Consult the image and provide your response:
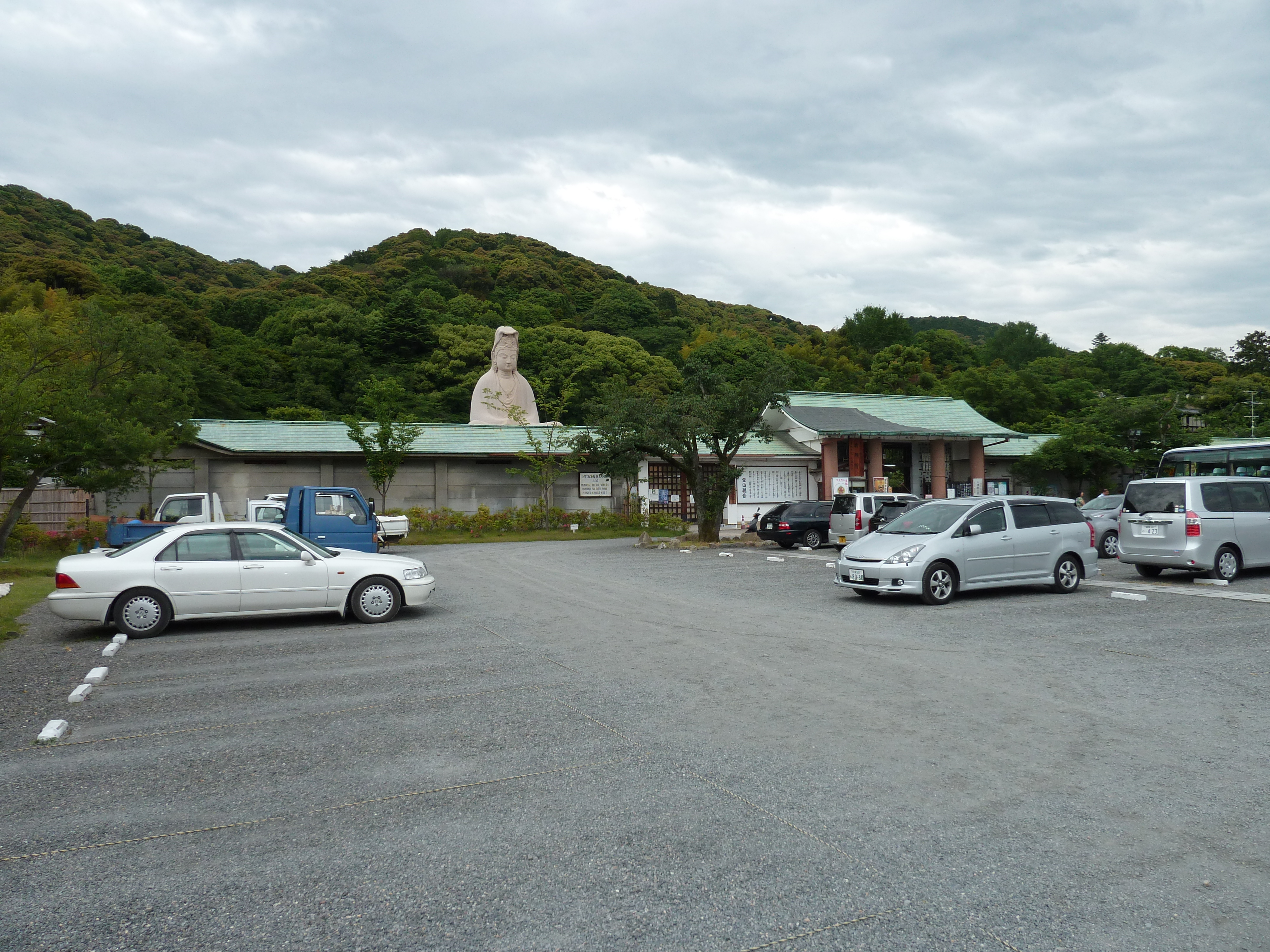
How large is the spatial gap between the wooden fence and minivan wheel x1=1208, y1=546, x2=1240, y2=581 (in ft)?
89.2

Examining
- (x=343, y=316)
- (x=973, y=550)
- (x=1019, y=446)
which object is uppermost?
(x=343, y=316)

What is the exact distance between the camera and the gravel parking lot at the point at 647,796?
3.21m

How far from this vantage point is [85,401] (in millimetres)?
18422

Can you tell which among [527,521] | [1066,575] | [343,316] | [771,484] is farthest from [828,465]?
[343,316]

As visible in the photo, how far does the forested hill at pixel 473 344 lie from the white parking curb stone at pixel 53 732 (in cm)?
3411

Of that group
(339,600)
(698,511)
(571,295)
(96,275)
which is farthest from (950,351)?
(339,600)

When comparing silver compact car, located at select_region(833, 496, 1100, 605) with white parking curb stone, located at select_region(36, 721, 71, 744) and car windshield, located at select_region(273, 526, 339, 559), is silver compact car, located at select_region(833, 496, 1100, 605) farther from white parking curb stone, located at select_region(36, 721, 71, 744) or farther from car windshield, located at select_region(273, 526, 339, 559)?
white parking curb stone, located at select_region(36, 721, 71, 744)

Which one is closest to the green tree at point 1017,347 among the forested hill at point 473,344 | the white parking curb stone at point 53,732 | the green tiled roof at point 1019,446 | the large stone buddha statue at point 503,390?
the forested hill at point 473,344

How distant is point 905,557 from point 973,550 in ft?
3.87

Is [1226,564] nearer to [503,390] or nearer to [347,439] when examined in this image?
[347,439]

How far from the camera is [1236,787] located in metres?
4.55

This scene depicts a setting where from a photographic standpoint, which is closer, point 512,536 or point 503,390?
point 512,536

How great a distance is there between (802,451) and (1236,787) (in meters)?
30.1

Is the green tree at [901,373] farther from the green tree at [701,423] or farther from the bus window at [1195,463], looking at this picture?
the bus window at [1195,463]
